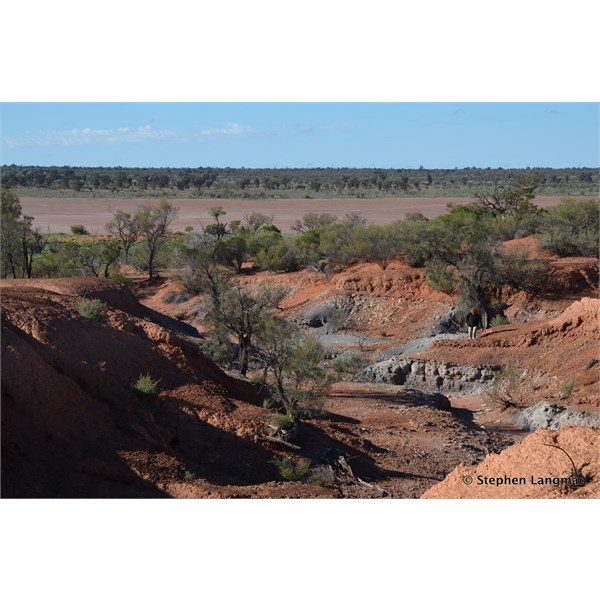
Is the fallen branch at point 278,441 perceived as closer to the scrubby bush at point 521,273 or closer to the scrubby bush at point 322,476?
the scrubby bush at point 322,476

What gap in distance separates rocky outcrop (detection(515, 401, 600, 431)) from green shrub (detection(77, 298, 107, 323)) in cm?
968

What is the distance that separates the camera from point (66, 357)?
14531 mm

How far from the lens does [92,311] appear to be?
60.4 ft

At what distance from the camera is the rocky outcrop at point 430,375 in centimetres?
2442

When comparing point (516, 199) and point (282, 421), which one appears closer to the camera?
point (282, 421)

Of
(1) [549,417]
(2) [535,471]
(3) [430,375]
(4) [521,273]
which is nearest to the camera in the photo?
(2) [535,471]

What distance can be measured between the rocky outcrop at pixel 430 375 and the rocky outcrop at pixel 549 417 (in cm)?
312

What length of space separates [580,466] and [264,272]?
Answer: 3194cm

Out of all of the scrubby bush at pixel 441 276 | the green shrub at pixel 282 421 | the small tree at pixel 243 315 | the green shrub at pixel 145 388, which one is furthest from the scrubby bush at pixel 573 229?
the green shrub at pixel 145 388

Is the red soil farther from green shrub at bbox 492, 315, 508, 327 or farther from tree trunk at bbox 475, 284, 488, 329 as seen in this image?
tree trunk at bbox 475, 284, 488, 329

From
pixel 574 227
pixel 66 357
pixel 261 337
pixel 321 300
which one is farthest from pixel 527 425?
pixel 574 227

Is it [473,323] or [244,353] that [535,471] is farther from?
[473,323]

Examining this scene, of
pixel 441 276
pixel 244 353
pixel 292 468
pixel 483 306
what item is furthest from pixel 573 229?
pixel 292 468

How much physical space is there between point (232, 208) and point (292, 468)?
78.6 meters
